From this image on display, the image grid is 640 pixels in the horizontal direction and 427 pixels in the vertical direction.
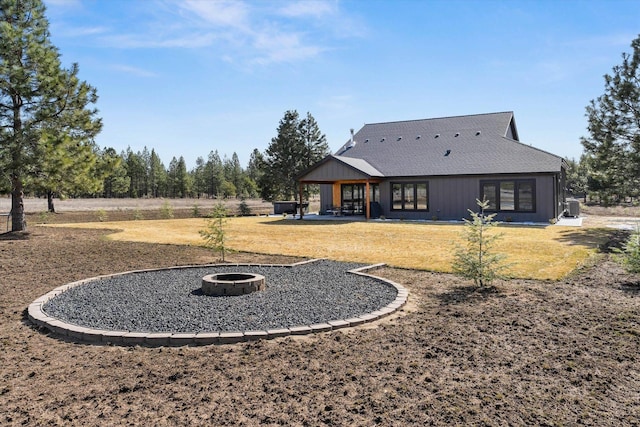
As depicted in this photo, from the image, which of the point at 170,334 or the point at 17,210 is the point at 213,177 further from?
the point at 170,334

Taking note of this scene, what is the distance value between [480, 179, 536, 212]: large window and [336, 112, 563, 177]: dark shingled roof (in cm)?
76

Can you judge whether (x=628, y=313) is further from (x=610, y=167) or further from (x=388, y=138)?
(x=388, y=138)

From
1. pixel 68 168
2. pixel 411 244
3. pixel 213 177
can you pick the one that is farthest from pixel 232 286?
pixel 213 177

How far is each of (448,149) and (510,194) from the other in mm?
4889

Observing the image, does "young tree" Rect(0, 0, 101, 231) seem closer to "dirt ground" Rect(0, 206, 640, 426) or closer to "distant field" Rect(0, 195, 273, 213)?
"dirt ground" Rect(0, 206, 640, 426)

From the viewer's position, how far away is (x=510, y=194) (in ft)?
69.7

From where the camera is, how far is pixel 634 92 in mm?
16297

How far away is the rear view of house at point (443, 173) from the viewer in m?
20.8

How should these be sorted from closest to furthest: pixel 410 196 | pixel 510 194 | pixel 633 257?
pixel 633 257
pixel 510 194
pixel 410 196

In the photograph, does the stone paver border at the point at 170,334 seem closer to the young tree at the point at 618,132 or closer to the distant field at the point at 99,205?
the young tree at the point at 618,132

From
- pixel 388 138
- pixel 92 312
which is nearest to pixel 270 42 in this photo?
pixel 92 312

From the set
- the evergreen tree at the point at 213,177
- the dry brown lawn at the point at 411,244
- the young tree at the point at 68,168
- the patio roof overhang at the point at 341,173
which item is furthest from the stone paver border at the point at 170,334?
the evergreen tree at the point at 213,177

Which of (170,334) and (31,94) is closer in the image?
(170,334)

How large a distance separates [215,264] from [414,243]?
6706 mm
